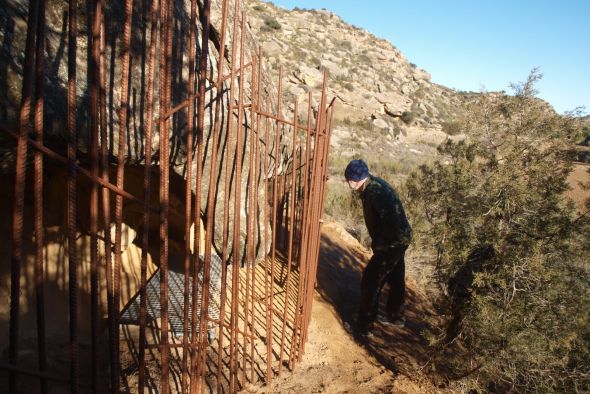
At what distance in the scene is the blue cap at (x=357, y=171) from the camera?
3.80 metres

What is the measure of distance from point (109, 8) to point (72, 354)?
2016 mm

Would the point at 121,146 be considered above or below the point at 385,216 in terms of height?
above

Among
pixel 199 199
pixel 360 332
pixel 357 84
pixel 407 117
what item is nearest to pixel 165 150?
pixel 199 199

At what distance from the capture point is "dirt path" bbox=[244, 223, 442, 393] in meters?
3.17

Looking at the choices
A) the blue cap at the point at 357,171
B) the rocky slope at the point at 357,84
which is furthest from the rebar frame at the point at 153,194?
the rocky slope at the point at 357,84

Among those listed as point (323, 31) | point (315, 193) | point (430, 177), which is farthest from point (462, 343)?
point (323, 31)

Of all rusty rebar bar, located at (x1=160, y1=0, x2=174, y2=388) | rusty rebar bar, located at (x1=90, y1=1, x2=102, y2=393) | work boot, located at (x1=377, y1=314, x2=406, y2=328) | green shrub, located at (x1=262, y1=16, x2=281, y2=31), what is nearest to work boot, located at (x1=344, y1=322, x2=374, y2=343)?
work boot, located at (x1=377, y1=314, x2=406, y2=328)

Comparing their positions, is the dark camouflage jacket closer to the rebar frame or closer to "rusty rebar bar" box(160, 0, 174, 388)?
the rebar frame

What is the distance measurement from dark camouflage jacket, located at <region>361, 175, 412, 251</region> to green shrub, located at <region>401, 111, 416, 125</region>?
26.4 m

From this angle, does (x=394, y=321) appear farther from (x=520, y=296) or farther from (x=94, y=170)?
(x=94, y=170)

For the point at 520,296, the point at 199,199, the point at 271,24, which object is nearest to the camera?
the point at 199,199

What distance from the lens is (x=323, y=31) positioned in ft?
114

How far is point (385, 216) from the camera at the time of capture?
Result: 151 inches

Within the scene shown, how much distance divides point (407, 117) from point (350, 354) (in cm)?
2727
